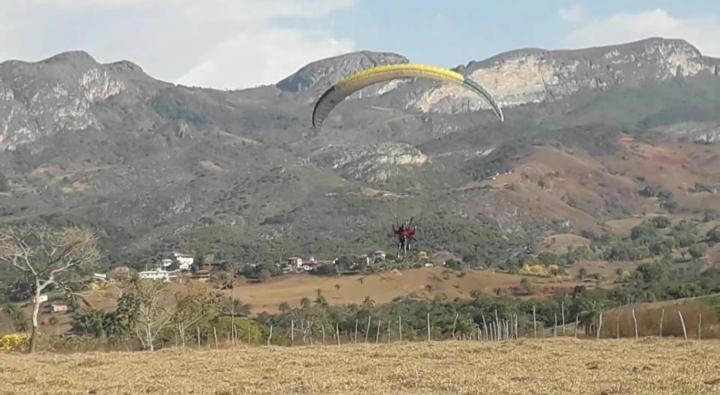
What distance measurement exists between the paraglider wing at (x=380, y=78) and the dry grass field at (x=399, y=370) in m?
8.85

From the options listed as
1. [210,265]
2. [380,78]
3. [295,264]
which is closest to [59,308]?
[295,264]

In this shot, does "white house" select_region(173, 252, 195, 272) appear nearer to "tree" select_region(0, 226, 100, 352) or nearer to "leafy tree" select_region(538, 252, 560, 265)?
"leafy tree" select_region(538, 252, 560, 265)

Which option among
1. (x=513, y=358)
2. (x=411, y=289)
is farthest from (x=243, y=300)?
(x=513, y=358)

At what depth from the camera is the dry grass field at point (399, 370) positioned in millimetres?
19141

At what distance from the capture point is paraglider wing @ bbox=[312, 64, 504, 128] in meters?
→ 33.8

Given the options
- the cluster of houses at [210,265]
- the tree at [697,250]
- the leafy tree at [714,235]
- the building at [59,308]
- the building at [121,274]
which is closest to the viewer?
the building at [121,274]

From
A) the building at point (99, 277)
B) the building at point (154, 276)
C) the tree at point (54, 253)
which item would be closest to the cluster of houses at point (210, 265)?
the building at point (154, 276)

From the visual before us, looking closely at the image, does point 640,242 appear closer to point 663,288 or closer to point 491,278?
point 491,278

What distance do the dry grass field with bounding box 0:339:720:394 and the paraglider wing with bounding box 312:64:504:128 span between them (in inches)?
349

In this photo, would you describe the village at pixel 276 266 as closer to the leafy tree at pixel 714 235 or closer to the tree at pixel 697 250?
the tree at pixel 697 250

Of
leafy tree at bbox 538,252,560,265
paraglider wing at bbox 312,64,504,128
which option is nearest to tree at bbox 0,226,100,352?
paraglider wing at bbox 312,64,504,128

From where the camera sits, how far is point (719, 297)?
125 feet

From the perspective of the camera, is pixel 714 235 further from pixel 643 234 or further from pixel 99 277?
pixel 99 277

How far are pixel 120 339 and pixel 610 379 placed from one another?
32929mm
